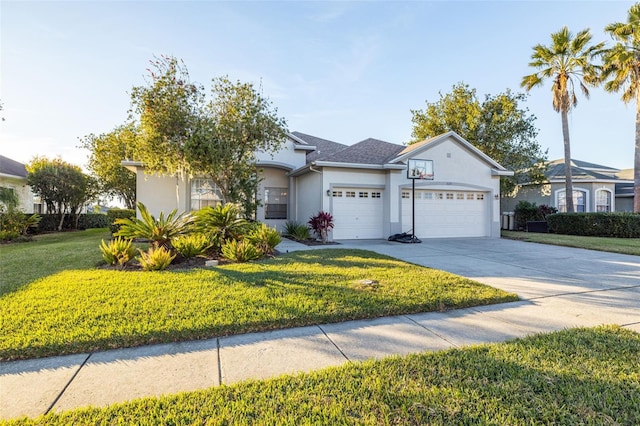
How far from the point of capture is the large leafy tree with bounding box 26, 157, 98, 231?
16469 millimetres

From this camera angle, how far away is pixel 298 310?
4.20 meters

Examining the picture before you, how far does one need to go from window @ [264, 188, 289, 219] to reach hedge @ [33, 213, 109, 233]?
36.3 feet

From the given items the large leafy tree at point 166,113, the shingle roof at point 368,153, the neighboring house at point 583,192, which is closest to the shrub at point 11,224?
the large leafy tree at point 166,113

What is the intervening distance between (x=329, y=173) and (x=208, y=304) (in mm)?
9091

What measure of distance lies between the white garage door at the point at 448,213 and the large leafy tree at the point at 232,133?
6.76 metres

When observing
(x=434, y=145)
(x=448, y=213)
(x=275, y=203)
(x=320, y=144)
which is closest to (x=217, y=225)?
(x=275, y=203)

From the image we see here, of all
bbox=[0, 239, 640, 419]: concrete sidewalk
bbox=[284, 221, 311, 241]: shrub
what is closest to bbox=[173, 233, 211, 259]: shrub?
bbox=[0, 239, 640, 419]: concrete sidewalk

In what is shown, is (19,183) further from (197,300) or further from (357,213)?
(197,300)

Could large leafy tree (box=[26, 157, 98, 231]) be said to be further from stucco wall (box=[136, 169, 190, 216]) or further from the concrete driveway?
the concrete driveway

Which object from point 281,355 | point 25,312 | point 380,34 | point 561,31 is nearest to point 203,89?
point 380,34

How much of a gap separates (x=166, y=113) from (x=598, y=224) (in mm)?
20808

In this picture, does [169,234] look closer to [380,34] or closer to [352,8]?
[352,8]

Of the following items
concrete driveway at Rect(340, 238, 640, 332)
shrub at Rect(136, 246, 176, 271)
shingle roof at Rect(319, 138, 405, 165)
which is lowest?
concrete driveway at Rect(340, 238, 640, 332)

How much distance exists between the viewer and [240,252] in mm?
7734
